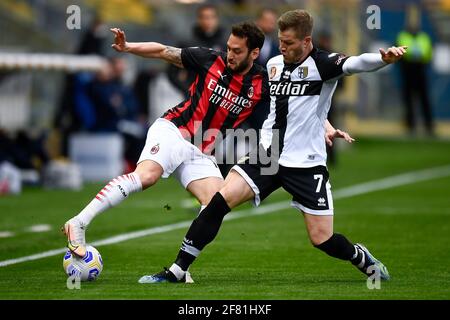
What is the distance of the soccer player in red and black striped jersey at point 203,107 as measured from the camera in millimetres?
9547

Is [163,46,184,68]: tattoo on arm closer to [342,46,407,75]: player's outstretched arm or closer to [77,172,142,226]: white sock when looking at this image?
[77,172,142,226]: white sock

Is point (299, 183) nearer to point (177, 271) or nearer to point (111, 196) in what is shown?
point (177, 271)

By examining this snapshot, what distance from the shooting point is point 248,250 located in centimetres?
1159

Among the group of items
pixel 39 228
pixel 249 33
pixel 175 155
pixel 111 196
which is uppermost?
pixel 249 33

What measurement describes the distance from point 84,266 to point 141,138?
42.4 feet

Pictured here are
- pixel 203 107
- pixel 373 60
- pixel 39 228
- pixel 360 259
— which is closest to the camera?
pixel 373 60

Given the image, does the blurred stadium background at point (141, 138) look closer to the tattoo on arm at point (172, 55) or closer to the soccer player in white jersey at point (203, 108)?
the soccer player in white jersey at point (203, 108)

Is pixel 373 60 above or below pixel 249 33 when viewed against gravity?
below

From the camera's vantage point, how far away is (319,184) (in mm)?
9242

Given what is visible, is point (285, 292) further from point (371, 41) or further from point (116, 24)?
point (371, 41)

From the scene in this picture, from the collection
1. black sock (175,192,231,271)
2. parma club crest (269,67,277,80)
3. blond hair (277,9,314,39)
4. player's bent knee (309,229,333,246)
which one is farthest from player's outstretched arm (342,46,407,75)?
black sock (175,192,231,271)

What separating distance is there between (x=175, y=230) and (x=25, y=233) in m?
1.66

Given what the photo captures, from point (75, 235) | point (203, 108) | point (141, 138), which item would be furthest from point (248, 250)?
point (141, 138)

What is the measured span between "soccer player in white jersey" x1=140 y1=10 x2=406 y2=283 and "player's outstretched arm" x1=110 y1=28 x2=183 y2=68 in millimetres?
969
